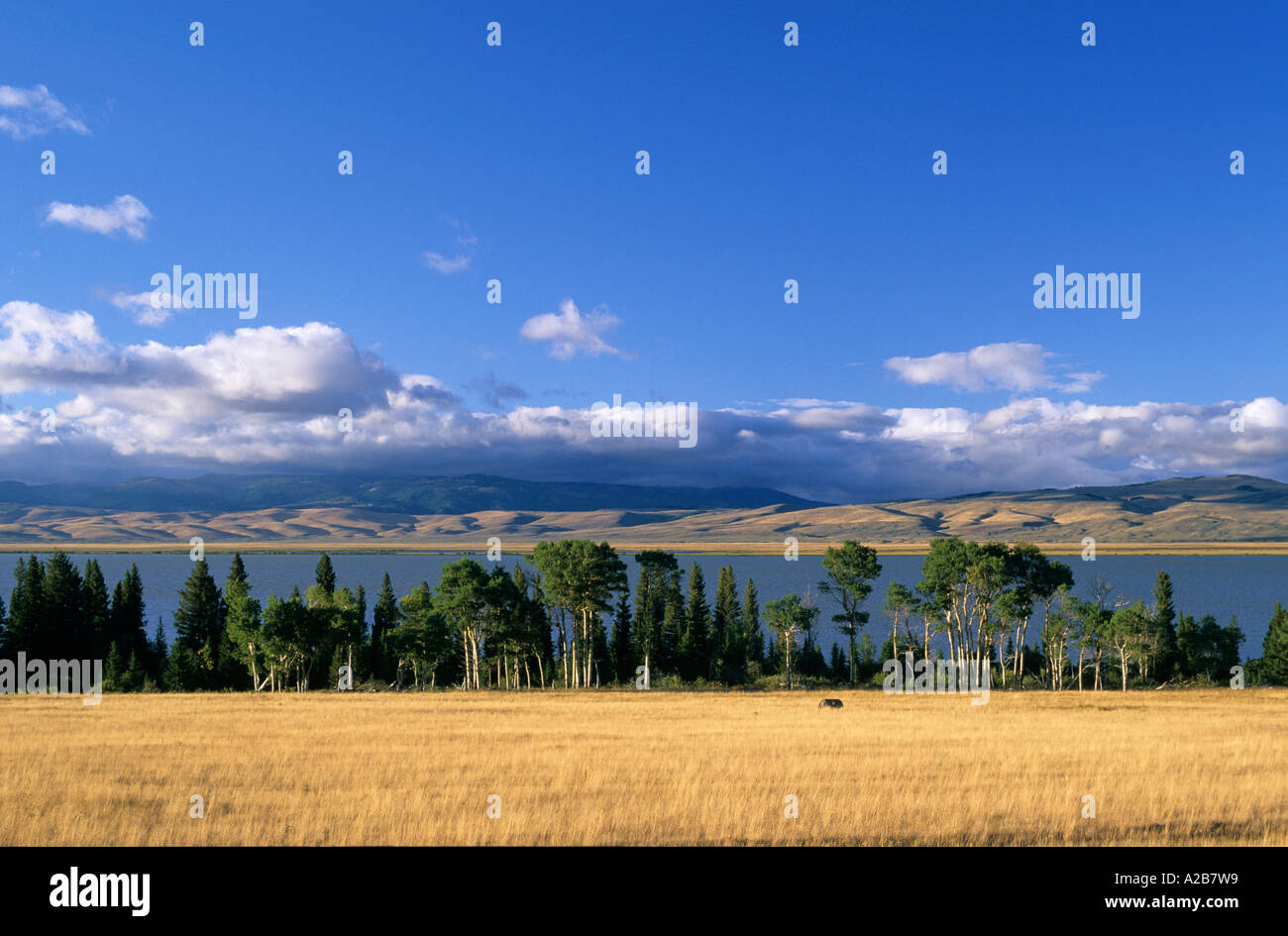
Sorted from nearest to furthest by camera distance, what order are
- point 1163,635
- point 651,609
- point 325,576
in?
point 1163,635, point 651,609, point 325,576

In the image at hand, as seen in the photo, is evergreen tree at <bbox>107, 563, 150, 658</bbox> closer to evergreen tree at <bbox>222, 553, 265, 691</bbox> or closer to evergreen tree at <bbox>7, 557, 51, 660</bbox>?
evergreen tree at <bbox>7, 557, 51, 660</bbox>

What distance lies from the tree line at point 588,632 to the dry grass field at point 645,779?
38491mm

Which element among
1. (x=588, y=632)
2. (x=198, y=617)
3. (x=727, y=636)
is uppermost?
(x=588, y=632)

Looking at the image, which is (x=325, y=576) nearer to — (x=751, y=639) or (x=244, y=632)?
(x=244, y=632)

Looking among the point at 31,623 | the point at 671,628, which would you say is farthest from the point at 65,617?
the point at 671,628

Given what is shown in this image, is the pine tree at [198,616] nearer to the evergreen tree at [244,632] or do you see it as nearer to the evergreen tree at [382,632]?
the evergreen tree at [244,632]

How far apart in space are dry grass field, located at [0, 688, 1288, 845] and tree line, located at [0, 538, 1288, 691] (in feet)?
126

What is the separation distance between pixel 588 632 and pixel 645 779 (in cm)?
6327

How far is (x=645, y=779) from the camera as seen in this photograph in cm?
2264

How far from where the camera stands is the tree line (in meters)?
83.8

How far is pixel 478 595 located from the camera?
266ft

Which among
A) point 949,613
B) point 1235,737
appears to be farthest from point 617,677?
point 1235,737

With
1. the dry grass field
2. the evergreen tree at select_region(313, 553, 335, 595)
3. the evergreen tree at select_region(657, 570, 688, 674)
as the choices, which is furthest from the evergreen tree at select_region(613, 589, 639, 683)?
the dry grass field

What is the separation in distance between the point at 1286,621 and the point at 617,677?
263 ft
